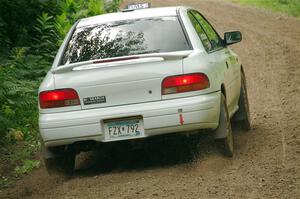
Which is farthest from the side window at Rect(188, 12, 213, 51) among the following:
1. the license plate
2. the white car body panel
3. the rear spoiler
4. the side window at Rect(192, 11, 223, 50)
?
the license plate

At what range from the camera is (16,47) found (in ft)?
43.0

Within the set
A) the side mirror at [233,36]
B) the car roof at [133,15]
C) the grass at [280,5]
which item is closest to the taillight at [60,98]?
the car roof at [133,15]

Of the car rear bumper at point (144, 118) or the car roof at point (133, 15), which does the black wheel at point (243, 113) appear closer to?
the car roof at point (133, 15)

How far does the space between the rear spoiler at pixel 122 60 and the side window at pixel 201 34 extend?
0.55 m

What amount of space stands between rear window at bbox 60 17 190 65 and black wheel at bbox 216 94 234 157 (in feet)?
2.41

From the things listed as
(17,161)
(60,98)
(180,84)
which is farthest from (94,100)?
(17,161)

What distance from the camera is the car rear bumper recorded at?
644 centimetres

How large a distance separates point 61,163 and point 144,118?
1.19 m

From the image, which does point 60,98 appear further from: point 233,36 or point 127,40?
point 233,36

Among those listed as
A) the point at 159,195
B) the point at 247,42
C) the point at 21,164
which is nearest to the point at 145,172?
the point at 159,195

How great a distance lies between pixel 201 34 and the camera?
7473 mm

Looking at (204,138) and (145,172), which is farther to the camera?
(204,138)

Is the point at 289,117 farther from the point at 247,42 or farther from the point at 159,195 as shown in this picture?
the point at 247,42

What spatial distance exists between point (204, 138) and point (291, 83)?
5.08 metres
